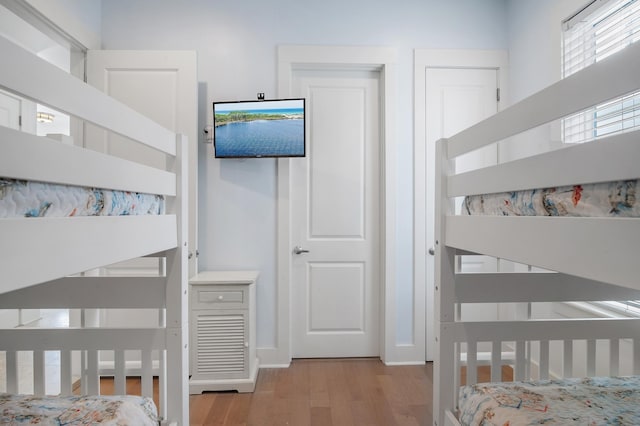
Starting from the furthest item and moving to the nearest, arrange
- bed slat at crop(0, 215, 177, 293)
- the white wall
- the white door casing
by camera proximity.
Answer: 1. the white door casing
2. the white wall
3. bed slat at crop(0, 215, 177, 293)

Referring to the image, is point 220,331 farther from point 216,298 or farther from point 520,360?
point 520,360

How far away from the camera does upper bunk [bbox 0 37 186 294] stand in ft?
1.90

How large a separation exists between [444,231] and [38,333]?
1.57 metres

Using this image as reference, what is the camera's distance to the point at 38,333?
1255 mm

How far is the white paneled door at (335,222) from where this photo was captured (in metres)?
2.60

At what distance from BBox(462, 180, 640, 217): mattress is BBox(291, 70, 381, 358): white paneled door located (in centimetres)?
160

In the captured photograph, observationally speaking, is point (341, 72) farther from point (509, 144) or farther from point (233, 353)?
point (233, 353)

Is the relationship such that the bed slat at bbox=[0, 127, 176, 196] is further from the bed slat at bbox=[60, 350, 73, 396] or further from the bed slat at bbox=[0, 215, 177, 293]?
the bed slat at bbox=[60, 350, 73, 396]

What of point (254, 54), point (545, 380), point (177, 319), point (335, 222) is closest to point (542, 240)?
point (545, 380)

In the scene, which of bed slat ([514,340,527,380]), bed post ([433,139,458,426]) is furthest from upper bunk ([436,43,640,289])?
bed slat ([514,340,527,380])

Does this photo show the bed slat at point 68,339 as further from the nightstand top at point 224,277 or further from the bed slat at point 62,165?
the nightstand top at point 224,277

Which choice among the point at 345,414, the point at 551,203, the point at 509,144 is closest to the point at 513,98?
the point at 509,144

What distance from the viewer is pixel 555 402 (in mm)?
1051

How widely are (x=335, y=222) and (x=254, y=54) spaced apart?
4.48 ft
